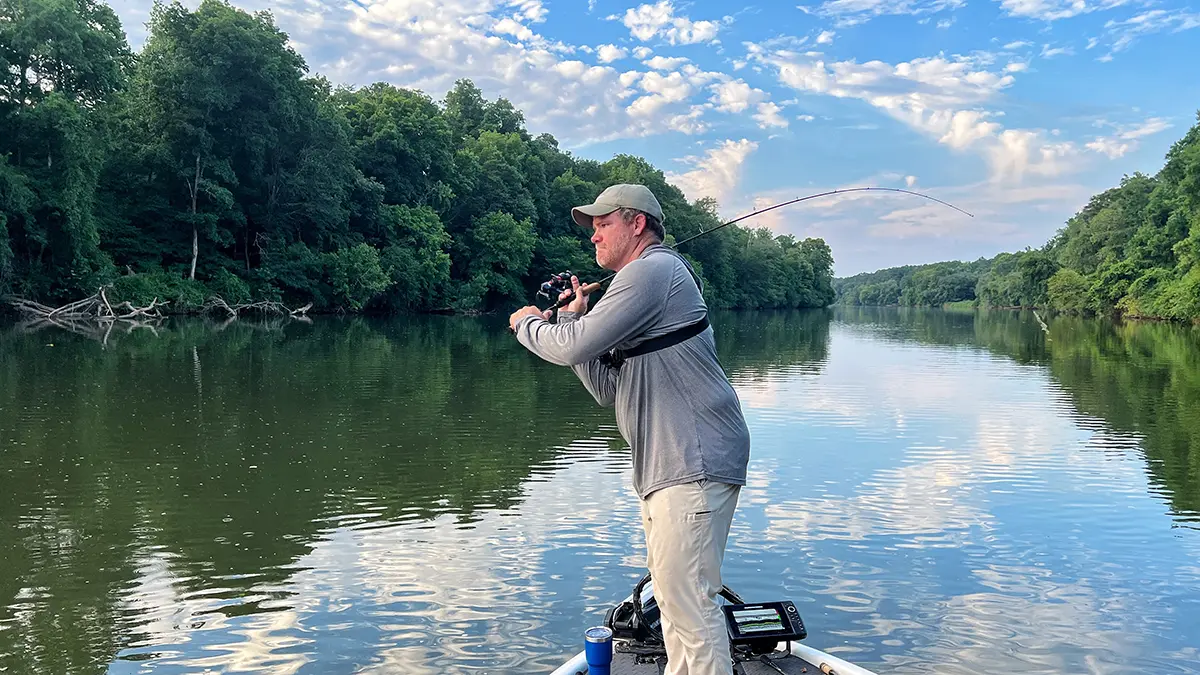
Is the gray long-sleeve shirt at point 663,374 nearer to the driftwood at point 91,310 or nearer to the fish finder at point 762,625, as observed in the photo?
the fish finder at point 762,625

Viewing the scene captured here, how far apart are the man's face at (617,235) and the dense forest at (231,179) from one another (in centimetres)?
3875

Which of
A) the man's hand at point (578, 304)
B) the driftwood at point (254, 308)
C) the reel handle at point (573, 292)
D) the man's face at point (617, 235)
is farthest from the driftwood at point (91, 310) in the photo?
the man's face at point (617, 235)

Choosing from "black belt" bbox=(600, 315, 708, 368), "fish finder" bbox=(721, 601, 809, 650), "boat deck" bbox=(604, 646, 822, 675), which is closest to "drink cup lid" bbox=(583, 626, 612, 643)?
"boat deck" bbox=(604, 646, 822, 675)

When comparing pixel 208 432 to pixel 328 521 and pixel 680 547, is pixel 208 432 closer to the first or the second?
pixel 328 521

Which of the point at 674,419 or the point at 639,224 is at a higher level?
the point at 639,224

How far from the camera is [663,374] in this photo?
3.38 m

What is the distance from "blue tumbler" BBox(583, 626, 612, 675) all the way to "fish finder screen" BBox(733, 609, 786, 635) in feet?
2.67

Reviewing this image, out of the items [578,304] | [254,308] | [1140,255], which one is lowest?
[578,304]

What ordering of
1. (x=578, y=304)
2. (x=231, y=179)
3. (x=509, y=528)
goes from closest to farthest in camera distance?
1. (x=578, y=304)
2. (x=509, y=528)
3. (x=231, y=179)

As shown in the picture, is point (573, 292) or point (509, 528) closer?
point (573, 292)

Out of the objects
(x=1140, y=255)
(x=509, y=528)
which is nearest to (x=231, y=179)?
(x=509, y=528)

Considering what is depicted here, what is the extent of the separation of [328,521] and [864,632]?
5085 millimetres

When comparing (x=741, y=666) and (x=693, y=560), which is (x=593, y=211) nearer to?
(x=693, y=560)

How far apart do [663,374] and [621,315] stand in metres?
0.31
